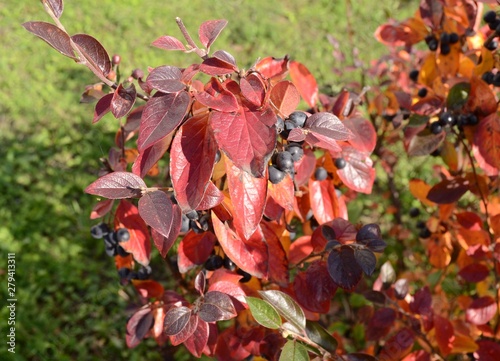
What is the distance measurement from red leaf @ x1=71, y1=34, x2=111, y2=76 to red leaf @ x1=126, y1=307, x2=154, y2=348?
63cm

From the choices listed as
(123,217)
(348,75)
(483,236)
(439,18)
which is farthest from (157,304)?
(348,75)

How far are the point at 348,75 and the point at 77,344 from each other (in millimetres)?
2583

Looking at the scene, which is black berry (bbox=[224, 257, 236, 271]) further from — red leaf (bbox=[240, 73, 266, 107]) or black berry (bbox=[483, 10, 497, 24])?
black berry (bbox=[483, 10, 497, 24])

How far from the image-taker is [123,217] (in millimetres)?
1242

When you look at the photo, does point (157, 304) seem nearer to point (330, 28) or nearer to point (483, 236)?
point (483, 236)

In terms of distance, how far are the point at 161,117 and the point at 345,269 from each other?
49 centimetres

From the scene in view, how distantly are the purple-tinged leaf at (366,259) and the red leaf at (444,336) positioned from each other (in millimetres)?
525

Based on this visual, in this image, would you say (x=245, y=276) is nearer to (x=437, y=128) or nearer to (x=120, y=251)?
(x=120, y=251)

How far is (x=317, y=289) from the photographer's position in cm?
115

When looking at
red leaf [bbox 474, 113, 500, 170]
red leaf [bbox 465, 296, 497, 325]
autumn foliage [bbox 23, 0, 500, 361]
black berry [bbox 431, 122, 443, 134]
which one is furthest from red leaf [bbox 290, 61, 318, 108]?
red leaf [bbox 465, 296, 497, 325]

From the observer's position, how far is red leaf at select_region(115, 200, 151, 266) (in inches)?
48.8

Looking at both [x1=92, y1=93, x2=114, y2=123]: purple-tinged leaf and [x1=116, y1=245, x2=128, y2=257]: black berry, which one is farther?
[x1=116, y1=245, x2=128, y2=257]: black berry

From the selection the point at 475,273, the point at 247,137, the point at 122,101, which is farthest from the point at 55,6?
the point at 475,273

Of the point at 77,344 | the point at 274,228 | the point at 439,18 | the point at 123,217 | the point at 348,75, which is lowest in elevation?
the point at 77,344
